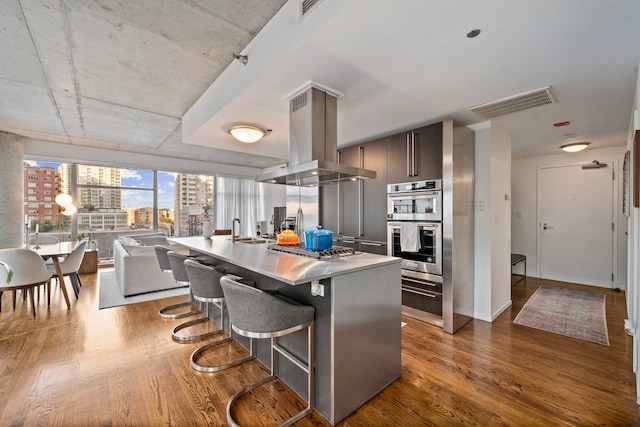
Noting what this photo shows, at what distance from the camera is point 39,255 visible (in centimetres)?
327

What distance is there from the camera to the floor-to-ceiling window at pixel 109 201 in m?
5.66

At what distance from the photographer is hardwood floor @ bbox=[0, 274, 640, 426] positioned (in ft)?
5.51

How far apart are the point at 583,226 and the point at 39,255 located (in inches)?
316

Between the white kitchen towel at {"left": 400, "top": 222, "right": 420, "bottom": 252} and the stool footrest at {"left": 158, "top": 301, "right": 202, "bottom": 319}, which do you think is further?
the stool footrest at {"left": 158, "top": 301, "right": 202, "bottom": 319}

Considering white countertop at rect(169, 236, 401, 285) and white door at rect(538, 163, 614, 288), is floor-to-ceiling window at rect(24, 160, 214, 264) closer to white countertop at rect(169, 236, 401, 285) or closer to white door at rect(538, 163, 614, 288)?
white countertop at rect(169, 236, 401, 285)

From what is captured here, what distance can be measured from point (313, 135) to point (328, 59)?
626 millimetres

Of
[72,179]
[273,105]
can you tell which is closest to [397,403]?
[273,105]

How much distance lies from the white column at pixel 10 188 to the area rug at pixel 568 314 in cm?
738

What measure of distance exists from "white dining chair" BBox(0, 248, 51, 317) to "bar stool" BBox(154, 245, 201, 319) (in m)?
1.34

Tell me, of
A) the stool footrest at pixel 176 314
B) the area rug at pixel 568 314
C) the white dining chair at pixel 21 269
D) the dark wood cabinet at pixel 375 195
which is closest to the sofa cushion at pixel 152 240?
the white dining chair at pixel 21 269

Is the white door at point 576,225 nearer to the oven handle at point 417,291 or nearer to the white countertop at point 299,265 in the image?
the oven handle at point 417,291

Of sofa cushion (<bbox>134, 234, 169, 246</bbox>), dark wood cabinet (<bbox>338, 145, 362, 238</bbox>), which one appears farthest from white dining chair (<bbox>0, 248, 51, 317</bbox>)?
dark wood cabinet (<bbox>338, 145, 362, 238</bbox>)

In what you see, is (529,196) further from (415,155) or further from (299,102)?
(299,102)

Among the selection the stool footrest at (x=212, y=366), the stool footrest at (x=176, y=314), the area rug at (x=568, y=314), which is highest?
the stool footrest at (x=176, y=314)
